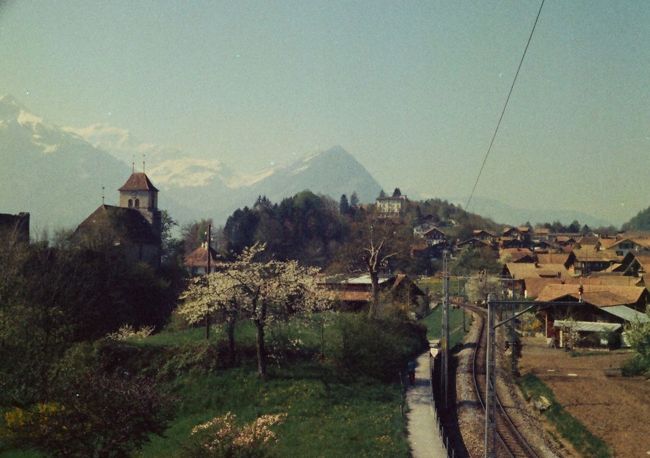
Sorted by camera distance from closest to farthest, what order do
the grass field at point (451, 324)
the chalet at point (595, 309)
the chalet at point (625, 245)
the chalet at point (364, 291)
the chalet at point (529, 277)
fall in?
the chalet at point (595, 309) < the chalet at point (364, 291) < the grass field at point (451, 324) < the chalet at point (529, 277) < the chalet at point (625, 245)

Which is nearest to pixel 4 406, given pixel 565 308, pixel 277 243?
pixel 565 308

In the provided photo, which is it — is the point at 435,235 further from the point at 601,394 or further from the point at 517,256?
the point at 601,394

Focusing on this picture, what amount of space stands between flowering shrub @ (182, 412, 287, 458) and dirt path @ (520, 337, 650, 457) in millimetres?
15923

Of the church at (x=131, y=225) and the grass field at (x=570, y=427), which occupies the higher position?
the church at (x=131, y=225)

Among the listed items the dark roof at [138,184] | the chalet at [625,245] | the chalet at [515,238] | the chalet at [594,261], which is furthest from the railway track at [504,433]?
the chalet at [515,238]

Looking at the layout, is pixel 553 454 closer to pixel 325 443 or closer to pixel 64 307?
pixel 325 443

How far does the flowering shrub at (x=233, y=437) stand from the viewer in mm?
16969

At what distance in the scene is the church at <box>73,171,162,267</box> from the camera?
61641 millimetres

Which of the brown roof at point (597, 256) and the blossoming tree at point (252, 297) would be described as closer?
the blossoming tree at point (252, 297)

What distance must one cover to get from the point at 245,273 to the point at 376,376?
1069 cm

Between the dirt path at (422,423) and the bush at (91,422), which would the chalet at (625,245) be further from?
the bush at (91,422)

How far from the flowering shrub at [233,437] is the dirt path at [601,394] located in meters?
15.9

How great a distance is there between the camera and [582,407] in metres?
32.1

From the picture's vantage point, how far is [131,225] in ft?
248
